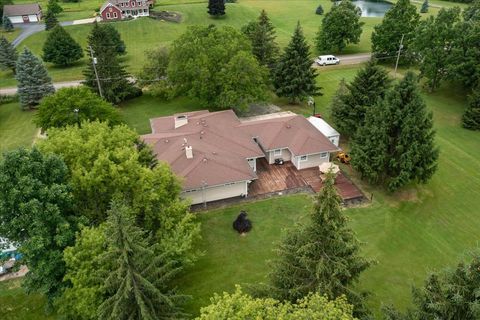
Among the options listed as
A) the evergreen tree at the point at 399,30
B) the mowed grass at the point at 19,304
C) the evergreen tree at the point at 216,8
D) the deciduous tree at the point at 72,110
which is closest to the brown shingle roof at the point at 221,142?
the deciduous tree at the point at 72,110

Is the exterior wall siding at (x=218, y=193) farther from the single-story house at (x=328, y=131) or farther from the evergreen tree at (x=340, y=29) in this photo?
the evergreen tree at (x=340, y=29)

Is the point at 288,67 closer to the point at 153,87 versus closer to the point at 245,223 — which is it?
the point at 153,87

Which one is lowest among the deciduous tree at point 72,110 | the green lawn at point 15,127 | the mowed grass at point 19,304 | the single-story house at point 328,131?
the mowed grass at point 19,304

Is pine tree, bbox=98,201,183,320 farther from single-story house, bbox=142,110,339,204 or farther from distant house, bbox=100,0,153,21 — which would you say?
distant house, bbox=100,0,153,21

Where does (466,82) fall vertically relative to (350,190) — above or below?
above

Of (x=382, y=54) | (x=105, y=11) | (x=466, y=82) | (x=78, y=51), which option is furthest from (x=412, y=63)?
(x=105, y=11)

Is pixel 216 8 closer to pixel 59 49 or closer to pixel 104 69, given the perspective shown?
pixel 59 49

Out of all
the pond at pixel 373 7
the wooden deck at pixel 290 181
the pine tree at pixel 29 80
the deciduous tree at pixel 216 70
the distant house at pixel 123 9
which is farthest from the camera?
the pond at pixel 373 7
